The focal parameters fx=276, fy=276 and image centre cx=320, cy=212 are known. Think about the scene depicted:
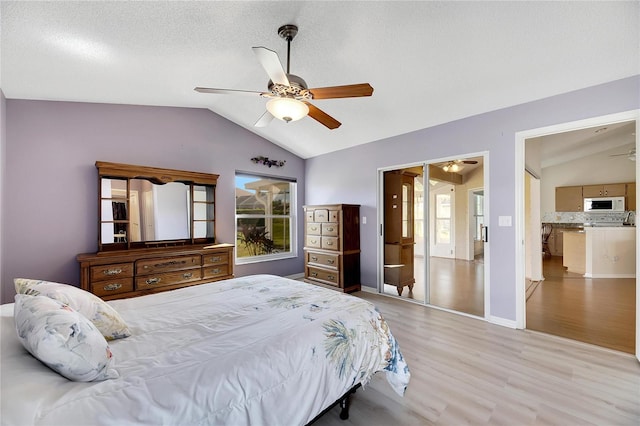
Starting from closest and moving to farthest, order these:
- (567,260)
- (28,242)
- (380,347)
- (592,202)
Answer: (380,347) < (28,242) < (567,260) < (592,202)

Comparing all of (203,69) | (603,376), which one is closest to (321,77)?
(203,69)

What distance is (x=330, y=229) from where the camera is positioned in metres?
4.46

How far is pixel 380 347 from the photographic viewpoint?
5.70ft

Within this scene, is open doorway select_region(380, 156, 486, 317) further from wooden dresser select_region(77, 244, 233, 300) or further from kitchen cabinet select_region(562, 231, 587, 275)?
kitchen cabinet select_region(562, 231, 587, 275)

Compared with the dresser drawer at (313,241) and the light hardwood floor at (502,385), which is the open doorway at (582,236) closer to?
the light hardwood floor at (502,385)

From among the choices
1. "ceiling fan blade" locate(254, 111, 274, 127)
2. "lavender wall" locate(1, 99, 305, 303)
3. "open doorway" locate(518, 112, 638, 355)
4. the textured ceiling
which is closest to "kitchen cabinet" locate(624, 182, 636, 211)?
"open doorway" locate(518, 112, 638, 355)

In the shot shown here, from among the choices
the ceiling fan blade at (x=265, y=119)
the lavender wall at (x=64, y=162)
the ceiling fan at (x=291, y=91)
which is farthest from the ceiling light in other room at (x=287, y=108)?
the lavender wall at (x=64, y=162)

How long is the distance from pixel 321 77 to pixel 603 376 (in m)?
3.60

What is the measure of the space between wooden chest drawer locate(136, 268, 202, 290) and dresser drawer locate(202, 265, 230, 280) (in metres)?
0.07

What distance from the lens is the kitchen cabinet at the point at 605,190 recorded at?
641 centimetres

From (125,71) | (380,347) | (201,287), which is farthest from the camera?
(125,71)

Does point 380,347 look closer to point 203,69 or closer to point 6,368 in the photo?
point 6,368

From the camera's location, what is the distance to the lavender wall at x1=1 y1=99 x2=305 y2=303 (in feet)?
9.57

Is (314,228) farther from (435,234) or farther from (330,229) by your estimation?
(435,234)
